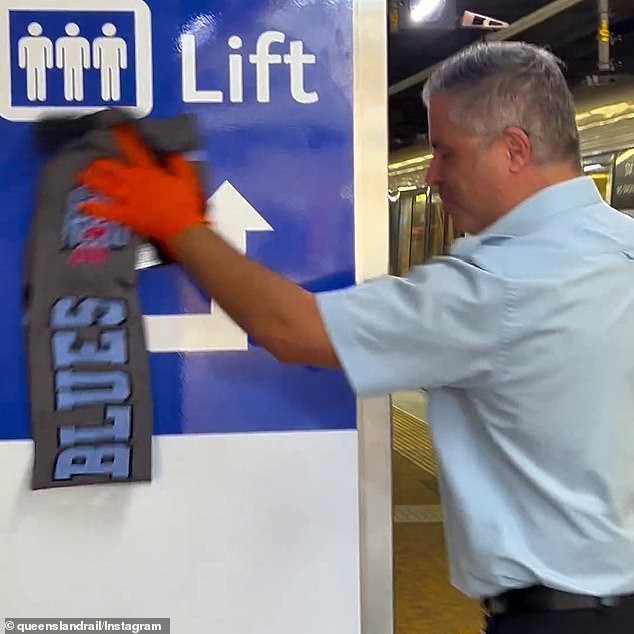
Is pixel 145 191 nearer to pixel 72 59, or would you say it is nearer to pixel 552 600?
pixel 72 59

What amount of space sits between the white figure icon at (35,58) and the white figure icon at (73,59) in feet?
0.05

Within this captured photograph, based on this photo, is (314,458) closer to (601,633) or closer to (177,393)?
(177,393)

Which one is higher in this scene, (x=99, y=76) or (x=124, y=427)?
(x=99, y=76)

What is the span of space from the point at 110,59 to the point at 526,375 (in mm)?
664

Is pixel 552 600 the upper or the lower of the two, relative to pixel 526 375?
lower

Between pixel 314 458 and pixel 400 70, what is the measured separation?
32.4 ft

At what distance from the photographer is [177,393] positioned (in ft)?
4.67

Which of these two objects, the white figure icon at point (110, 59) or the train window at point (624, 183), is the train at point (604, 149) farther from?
the white figure icon at point (110, 59)

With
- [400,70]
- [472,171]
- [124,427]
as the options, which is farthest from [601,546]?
[400,70]

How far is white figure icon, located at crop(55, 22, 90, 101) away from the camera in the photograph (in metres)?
1.39

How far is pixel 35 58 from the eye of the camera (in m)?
1.38

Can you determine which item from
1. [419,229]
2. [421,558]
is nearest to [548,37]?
[419,229]

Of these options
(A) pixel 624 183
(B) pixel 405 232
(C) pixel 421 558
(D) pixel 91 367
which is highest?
(A) pixel 624 183

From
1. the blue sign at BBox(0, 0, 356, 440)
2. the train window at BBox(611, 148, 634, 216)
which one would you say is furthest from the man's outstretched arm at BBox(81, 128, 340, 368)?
the train window at BBox(611, 148, 634, 216)
